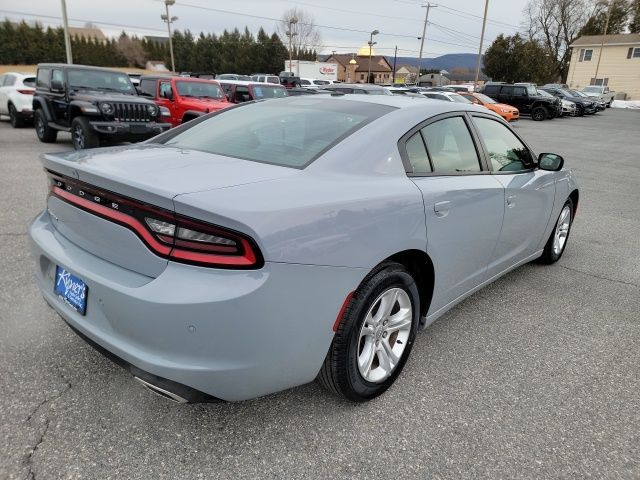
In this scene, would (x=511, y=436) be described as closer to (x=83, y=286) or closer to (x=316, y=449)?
(x=316, y=449)

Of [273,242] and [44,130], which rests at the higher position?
[273,242]

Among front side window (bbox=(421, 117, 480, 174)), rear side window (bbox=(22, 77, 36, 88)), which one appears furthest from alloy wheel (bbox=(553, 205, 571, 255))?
rear side window (bbox=(22, 77, 36, 88))

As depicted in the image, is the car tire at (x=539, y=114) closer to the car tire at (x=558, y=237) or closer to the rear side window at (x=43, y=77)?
the rear side window at (x=43, y=77)

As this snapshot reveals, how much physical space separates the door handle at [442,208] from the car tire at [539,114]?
27025 mm

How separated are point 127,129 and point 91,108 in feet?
2.44

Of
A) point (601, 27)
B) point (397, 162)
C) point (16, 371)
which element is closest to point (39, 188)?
point (16, 371)

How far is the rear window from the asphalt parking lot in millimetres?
1264

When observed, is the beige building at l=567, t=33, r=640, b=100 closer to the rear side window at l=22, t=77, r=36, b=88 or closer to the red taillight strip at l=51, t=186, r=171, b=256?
the rear side window at l=22, t=77, r=36, b=88

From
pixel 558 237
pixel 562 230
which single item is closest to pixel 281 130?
pixel 558 237

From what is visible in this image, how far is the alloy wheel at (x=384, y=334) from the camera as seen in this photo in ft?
7.89

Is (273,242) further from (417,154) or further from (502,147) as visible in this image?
(502,147)

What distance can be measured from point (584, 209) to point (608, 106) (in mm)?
44799

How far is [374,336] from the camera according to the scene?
2.45 metres

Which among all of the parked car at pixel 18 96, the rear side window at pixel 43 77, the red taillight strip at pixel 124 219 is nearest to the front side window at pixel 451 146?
the red taillight strip at pixel 124 219
